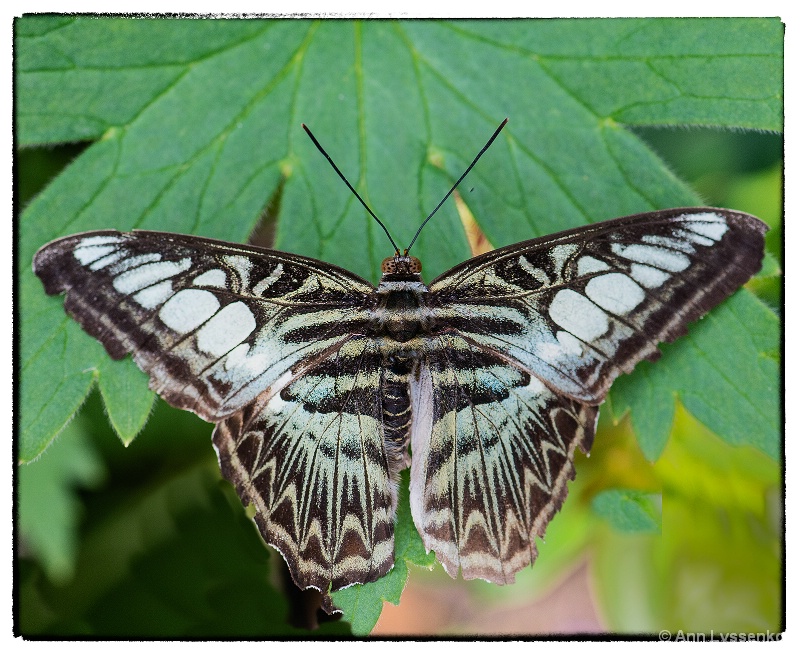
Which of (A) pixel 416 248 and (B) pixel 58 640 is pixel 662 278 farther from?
(B) pixel 58 640

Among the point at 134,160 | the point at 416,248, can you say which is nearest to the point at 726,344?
the point at 416,248

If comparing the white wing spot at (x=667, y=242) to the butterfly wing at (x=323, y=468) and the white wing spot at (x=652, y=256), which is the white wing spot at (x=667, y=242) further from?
the butterfly wing at (x=323, y=468)

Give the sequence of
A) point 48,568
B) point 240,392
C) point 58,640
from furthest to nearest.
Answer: point 48,568
point 58,640
point 240,392

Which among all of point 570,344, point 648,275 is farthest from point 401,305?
point 648,275

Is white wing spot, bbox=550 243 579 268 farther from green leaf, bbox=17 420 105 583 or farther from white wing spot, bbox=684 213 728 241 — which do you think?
green leaf, bbox=17 420 105 583

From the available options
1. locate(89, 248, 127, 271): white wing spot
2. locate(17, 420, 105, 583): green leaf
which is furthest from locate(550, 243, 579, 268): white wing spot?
locate(17, 420, 105, 583): green leaf

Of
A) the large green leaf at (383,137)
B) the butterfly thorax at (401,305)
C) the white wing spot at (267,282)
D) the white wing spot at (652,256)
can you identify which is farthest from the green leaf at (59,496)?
the white wing spot at (652,256)
